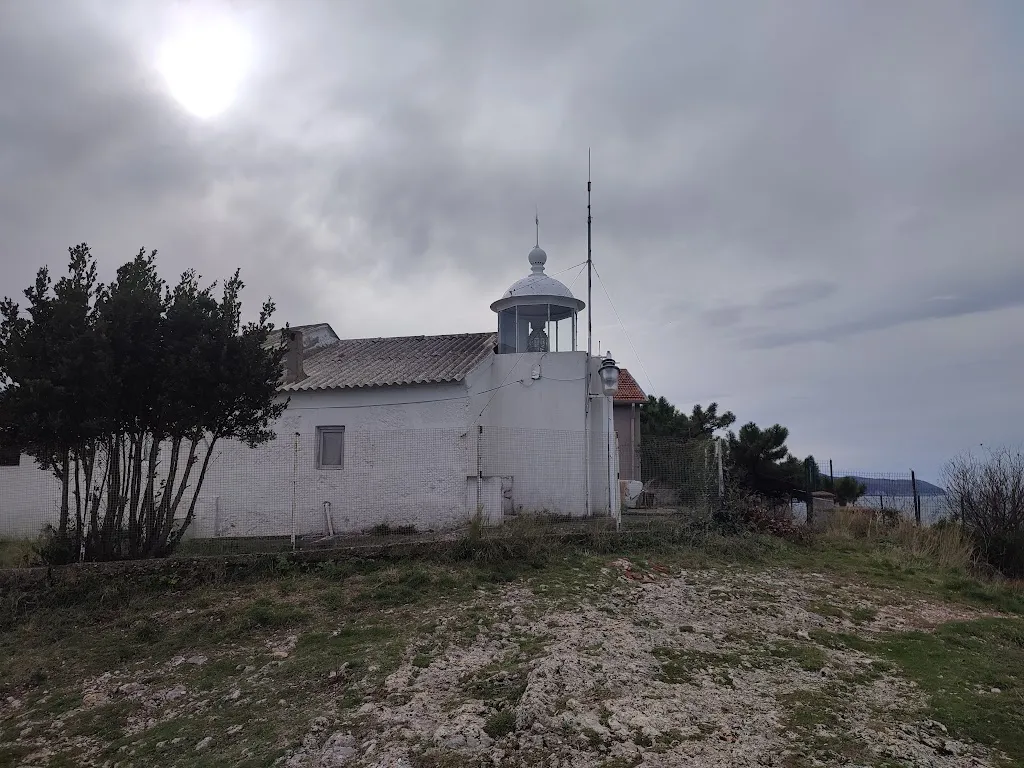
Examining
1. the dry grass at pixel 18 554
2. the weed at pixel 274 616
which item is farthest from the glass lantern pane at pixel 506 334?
the dry grass at pixel 18 554

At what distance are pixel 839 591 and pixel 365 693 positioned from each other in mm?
7367

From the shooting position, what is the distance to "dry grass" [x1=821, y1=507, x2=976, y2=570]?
13.7m

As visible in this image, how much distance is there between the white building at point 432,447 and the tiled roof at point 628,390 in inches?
274

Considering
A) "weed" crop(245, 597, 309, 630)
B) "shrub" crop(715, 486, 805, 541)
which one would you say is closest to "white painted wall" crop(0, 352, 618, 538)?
"shrub" crop(715, 486, 805, 541)

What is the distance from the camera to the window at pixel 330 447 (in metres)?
15.0

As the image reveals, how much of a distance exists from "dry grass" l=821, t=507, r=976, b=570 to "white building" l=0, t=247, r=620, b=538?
18.6ft

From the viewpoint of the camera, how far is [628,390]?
918 inches

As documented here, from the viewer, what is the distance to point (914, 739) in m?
5.20

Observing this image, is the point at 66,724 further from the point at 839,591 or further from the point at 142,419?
the point at 839,591

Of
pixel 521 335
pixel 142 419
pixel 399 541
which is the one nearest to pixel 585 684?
pixel 399 541

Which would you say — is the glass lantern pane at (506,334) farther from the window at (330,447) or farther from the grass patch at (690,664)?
the grass patch at (690,664)

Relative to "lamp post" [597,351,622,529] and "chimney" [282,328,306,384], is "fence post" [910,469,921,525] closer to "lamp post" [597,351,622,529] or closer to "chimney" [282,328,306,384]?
"lamp post" [597,351,622,529]

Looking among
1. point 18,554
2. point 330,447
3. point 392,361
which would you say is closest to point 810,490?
point 392,361

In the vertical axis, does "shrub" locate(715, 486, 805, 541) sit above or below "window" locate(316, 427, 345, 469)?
below
